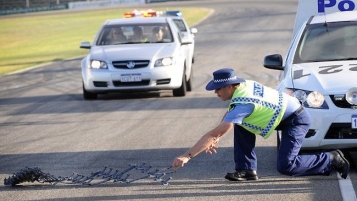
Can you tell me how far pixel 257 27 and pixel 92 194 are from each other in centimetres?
3747

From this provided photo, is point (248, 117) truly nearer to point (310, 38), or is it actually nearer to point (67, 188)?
point (67, 188)

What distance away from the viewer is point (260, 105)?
9.05 m

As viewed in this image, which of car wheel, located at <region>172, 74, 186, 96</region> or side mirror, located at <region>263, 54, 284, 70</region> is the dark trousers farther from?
car wheel, located at <region>172, 74, 186, 96</region>

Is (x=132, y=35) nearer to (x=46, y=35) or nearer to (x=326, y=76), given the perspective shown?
(x=326, y=76)

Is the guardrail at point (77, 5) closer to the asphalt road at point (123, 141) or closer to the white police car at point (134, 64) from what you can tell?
the asphalt road at point (123, 141)

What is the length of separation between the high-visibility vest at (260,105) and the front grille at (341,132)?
106cm

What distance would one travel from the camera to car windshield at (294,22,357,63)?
38.2 ft

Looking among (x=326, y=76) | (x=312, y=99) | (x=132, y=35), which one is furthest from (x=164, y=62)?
(x=312, y=99)

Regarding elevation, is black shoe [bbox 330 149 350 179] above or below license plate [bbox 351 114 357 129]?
below

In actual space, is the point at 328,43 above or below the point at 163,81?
above

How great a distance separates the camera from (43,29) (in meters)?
53.1

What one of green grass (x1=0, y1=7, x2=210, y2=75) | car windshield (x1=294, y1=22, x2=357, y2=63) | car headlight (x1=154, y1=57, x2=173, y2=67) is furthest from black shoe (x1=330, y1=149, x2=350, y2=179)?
green grass (x1=0, y1=7, x2=210, y2=75)

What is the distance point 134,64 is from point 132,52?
0.29 metres

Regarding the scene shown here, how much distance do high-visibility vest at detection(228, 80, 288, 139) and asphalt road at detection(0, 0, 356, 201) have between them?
586 millimetres
